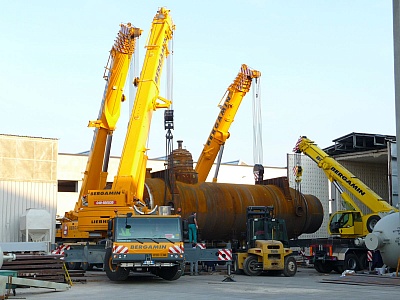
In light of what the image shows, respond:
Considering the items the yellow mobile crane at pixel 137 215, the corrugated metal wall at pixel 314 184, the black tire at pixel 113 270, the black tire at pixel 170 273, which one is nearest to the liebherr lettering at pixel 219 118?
the corrugated metal wall at pixel 314 184

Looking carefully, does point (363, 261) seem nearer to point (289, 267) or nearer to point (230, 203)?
point (289, 267)

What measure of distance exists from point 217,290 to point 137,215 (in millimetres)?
4090

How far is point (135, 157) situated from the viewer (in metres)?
24.7

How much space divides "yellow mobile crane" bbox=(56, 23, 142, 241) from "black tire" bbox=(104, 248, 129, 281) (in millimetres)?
7005

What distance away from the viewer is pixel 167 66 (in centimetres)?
2734

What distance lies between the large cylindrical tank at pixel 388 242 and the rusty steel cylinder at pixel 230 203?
6.49 metres

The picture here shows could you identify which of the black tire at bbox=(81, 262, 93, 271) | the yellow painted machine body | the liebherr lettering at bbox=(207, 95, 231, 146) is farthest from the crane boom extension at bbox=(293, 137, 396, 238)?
the black tire at bbox=(81, 262, 93, 271)

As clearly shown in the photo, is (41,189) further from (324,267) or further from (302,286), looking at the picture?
(302,286)

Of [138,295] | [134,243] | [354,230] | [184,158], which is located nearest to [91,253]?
[134,243]

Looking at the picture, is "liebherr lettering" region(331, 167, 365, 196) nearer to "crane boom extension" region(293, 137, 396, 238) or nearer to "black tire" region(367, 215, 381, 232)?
"crane boom extension" region(293, 137, 396, 238)

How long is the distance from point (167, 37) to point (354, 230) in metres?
11.4

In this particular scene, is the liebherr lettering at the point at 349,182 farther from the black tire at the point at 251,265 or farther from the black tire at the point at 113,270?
the black tire at the point at 113,270

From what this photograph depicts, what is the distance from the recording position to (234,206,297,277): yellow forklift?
958 inches

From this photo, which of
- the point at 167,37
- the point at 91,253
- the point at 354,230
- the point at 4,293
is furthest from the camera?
the point at 354,230
